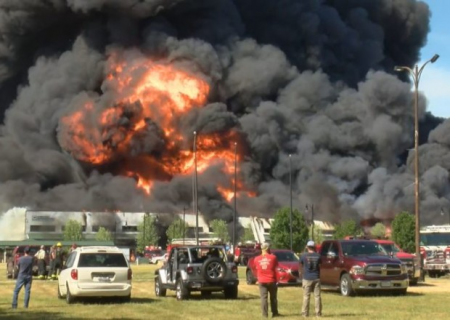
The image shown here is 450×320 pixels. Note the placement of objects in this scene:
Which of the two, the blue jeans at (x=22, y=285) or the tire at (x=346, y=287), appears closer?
the blue jeans at (x=22, y=285)

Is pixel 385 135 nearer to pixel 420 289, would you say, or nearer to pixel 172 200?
pixel 172 200

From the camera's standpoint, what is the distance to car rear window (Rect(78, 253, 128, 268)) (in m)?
24.3

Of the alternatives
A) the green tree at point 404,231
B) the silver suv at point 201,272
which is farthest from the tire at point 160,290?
the green tree at point 404,231

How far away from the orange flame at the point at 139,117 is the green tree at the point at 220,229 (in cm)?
445

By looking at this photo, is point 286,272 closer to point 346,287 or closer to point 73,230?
point 346,287

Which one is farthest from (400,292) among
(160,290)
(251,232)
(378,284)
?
(251,232)

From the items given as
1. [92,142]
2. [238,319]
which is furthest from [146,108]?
[238,319]

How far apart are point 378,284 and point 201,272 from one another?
6.01 m

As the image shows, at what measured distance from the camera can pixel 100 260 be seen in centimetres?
2439

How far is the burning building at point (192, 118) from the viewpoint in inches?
4026

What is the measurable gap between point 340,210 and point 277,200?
28.2 ft

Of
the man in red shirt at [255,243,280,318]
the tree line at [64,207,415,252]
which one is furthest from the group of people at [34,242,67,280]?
the tree line at [64,207,415,252]

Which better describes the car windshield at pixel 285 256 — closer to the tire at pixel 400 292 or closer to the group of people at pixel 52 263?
the tire at pixel 400 292

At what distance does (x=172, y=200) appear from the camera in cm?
10706
